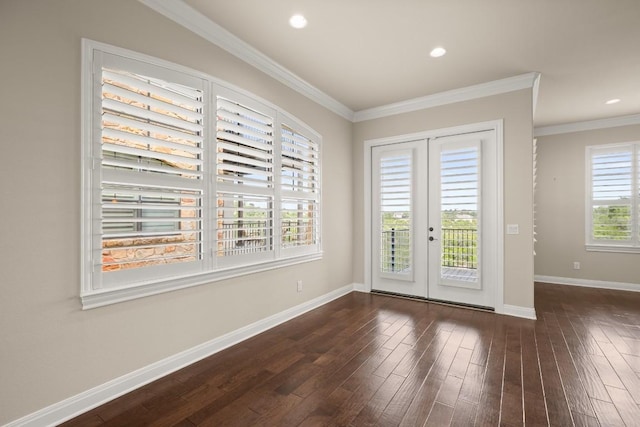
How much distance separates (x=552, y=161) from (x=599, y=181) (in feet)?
2.48

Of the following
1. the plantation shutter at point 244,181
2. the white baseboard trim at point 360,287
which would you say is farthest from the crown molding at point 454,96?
the white baseboard trim at point 360,287

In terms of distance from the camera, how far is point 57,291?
6.01 feet

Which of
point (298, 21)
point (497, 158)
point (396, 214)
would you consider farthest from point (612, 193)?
point (298, 21)

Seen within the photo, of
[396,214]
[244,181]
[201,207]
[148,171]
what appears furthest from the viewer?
[396,214]

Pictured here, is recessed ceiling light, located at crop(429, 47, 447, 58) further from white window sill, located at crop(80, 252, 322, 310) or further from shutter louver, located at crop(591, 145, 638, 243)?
shutter louver, located at crop(591, 145, 638, 243)

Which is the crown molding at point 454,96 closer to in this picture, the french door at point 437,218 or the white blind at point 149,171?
the french door at point 437,218

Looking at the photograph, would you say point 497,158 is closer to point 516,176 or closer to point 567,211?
point 516,176

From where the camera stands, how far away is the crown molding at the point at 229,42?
93.4 inches

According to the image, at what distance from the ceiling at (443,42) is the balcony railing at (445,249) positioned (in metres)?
1.92

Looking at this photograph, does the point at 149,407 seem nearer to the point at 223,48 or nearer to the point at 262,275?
the point at 262,275

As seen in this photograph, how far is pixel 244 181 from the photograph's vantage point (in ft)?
9.84

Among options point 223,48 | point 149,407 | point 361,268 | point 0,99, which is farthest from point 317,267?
point 0,99

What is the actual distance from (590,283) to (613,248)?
684mm

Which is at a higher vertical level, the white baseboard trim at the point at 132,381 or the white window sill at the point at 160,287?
the white window sill at the point at 160,287
